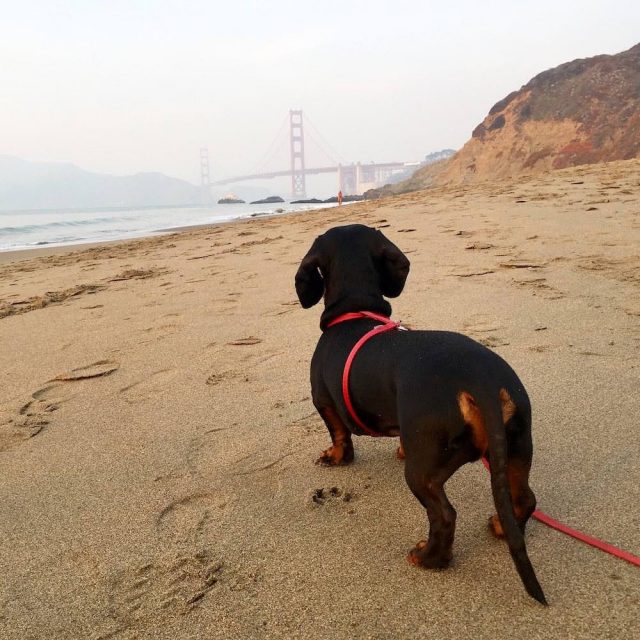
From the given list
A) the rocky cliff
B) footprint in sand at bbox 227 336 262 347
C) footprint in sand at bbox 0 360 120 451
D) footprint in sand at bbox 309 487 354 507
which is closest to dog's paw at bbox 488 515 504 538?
footprint in sand at bbox 309 487 354 507

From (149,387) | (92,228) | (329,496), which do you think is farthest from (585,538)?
(92,228)

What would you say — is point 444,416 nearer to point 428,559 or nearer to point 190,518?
point 428,559

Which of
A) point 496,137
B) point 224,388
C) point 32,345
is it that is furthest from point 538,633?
point 496,137

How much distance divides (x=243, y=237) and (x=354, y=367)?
7532mm

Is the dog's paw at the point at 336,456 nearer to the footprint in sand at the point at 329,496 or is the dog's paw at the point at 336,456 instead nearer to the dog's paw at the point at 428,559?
the footprint in sand at the point at 329,496

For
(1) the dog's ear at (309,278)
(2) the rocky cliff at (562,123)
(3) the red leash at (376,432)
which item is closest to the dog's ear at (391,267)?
(3) the red leash at (376,432)

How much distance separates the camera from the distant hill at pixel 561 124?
22469mm

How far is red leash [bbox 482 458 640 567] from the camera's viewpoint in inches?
59.4

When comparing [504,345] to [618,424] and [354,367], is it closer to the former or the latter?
[618,424]

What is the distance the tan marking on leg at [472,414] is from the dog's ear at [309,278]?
0.95 metres

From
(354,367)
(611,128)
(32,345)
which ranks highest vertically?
(611,128)

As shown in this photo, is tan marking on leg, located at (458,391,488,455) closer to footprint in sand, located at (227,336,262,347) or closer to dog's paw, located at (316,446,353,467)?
dog's paw, located at (316,446,353,467)

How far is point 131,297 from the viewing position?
17.1 feet

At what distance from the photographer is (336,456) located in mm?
2168
